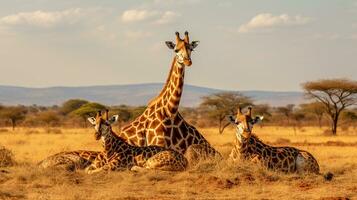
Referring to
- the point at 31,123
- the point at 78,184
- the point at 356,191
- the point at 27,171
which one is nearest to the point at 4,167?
the point at 27,171

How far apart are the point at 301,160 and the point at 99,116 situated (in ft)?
11.1

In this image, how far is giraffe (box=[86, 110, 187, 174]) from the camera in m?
11.2

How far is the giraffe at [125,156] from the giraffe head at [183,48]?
5.28 ft

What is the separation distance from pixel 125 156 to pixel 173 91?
6.14 ft

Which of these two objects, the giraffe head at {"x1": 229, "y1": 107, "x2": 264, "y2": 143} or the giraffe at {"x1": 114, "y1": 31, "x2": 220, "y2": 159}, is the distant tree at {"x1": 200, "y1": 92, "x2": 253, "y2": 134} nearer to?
the giraffe at {"x1": 114, "y1": 31, "x2": 220, "y2": 159}

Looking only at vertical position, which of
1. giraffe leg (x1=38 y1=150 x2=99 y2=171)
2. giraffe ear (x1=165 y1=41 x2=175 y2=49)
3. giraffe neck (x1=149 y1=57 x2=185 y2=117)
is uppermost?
giraffe ear (x1=165 y1=41 x2=175 y2=49)

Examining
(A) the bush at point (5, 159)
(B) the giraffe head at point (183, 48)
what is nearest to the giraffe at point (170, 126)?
(B) the giraffe head at point (183, 48)

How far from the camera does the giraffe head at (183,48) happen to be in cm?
1209

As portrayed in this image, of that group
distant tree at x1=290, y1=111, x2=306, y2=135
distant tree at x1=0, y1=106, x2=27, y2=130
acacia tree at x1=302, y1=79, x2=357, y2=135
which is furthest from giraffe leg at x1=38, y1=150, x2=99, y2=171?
distant tree at x1=290, y1=111, x2=306, y2=135

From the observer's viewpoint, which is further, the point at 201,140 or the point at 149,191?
the point at 201,140

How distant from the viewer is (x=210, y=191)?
9.75 meters

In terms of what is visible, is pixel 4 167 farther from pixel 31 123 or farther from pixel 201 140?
pixel 31 123

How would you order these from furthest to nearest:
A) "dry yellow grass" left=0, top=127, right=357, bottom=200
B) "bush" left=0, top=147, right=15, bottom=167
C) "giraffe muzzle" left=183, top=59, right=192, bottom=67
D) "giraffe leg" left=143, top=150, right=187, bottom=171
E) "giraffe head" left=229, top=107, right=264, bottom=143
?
"bush" left=0, top=147, right=15, bottom=167 < "giraffe muzzle" left=183, top=59, right=192, bottom=67 < "giraffe leg" left=143, top=150, right=187, bottom=171 < "giraffe head" left=229, top=107, right=264, bottom=143 < "dry yellow grass" left=0, top=127, right=357, bottom=200

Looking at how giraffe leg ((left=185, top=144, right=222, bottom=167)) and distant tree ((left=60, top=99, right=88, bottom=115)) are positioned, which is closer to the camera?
giraffe leg ((left=185, top=144, right=222, bottom=167))
